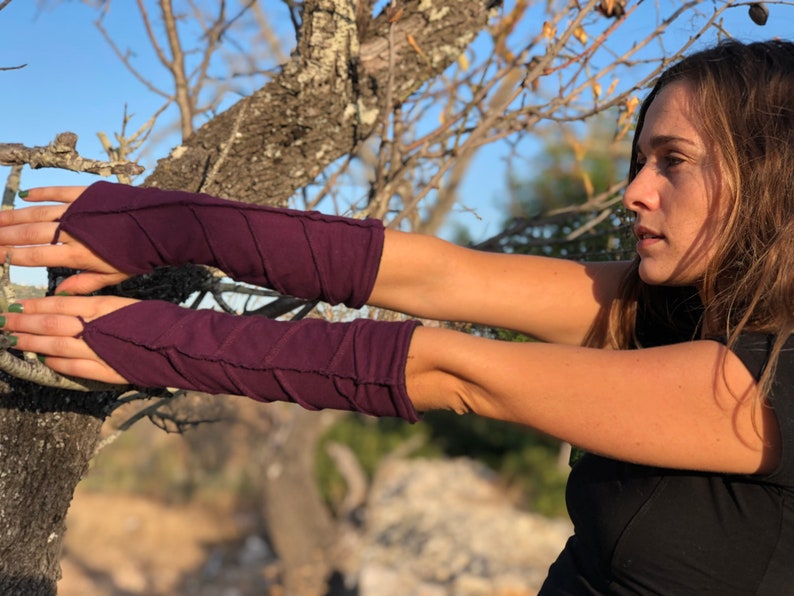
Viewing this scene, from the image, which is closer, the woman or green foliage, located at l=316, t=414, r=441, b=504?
the woman

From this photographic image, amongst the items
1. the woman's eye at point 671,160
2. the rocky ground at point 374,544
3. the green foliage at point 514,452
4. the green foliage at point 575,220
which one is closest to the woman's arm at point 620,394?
the woman's eye at point 671,160

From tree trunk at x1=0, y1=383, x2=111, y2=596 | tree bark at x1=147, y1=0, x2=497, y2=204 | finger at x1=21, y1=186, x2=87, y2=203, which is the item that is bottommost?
tree trunk at x1=0, y1=383, x2=111, y2=596

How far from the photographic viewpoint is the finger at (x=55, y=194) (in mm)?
1484

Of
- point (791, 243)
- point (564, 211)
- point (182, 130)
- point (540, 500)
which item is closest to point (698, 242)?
point (791, 243)

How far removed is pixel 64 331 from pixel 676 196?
3.43 ft

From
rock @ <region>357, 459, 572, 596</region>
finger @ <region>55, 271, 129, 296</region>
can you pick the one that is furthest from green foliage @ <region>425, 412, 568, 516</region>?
finger @ <region>55, 271, 129, 296</region>

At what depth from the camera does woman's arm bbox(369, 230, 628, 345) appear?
1691 millimetres

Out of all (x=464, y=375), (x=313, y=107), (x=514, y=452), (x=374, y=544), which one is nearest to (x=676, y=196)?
(x=464, y=375)

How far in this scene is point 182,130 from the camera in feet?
8.95

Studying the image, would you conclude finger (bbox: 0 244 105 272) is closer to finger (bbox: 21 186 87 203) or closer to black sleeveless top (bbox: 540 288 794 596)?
finger (bbox: 21 186 87 203)

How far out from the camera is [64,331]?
1364 millimetres

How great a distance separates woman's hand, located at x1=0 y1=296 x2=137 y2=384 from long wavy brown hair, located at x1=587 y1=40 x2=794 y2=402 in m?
0.98

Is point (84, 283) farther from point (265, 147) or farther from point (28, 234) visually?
point (265, 147)

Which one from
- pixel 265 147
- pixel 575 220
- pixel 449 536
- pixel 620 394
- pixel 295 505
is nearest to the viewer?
pixel 620 394
